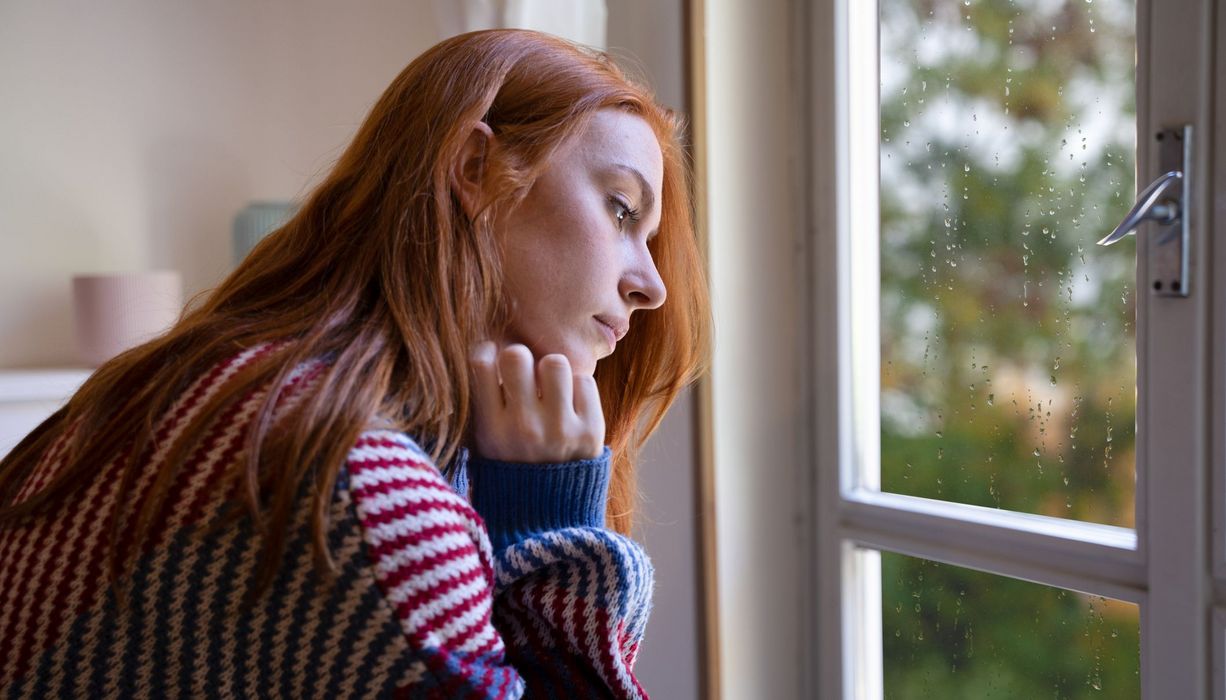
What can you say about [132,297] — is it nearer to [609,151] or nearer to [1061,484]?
[609,151]

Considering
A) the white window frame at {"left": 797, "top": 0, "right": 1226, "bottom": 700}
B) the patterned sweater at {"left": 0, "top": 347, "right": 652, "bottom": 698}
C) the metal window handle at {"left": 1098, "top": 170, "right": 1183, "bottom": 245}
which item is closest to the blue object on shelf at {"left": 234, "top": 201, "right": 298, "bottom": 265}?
the white window frame at {"left": 797, "top": 0, "right": 1226, "bottom": 700}

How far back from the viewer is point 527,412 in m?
0.84

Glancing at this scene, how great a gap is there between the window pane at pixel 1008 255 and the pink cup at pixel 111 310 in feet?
3.82

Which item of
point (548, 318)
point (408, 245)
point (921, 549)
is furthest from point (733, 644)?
point (408, 245)

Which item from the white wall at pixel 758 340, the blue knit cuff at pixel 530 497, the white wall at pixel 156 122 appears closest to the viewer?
the blue knit cuff at pixel 530 497

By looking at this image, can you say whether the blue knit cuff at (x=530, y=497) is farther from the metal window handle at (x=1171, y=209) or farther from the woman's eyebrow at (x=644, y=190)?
the metal window handle at (x=1171, y=209)

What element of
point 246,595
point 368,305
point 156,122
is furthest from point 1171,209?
point 156,122

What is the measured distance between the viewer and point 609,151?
93 cm

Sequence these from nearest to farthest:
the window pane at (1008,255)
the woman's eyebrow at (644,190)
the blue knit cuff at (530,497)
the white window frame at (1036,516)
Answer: the blue knit cuff at (530,497)
the woman's eyebrow at (644,190)
the white window frame at (1036,516)
the window pane at (1008,255)

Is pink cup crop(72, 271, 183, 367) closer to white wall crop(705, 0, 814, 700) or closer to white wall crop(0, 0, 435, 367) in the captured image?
white wall crop(0, 0, 435, 367)

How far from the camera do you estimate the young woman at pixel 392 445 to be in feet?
2.11

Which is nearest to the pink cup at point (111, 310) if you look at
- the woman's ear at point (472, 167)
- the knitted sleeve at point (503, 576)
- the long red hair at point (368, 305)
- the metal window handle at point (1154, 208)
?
the long red hair at point (368, 305)

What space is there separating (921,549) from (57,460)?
1110 mm

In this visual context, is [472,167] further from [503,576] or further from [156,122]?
[156,122]
